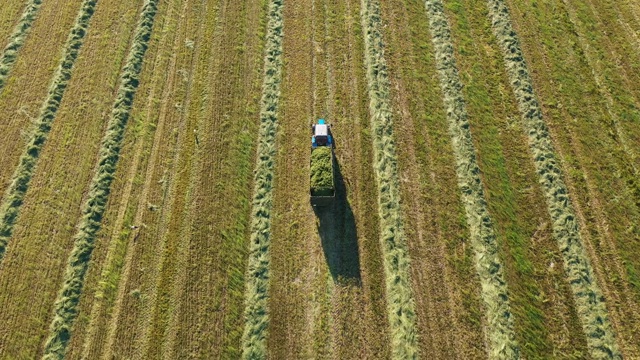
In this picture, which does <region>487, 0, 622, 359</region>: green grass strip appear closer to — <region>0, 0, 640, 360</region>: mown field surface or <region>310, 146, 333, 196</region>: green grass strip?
<region>0, 0, 640, 360</region>: mown field surface

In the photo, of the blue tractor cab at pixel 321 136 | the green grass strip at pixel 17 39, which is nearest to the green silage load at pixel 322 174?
the blue tractor cab at pixel 321 136

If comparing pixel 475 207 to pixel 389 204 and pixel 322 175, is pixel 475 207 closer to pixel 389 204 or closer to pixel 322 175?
pixel 389 204

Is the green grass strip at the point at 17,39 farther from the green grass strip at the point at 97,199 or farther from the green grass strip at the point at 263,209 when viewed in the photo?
the green grass strip at the point at 263,209

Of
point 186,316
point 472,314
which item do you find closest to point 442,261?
point 472,314

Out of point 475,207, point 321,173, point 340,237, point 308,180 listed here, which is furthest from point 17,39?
point 475,207

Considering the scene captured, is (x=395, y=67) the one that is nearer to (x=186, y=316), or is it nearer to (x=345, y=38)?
(x=345, y=38)

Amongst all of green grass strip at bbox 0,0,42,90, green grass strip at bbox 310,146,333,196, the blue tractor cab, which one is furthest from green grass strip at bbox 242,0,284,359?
green grass strip at bbox 0,0,42,90
